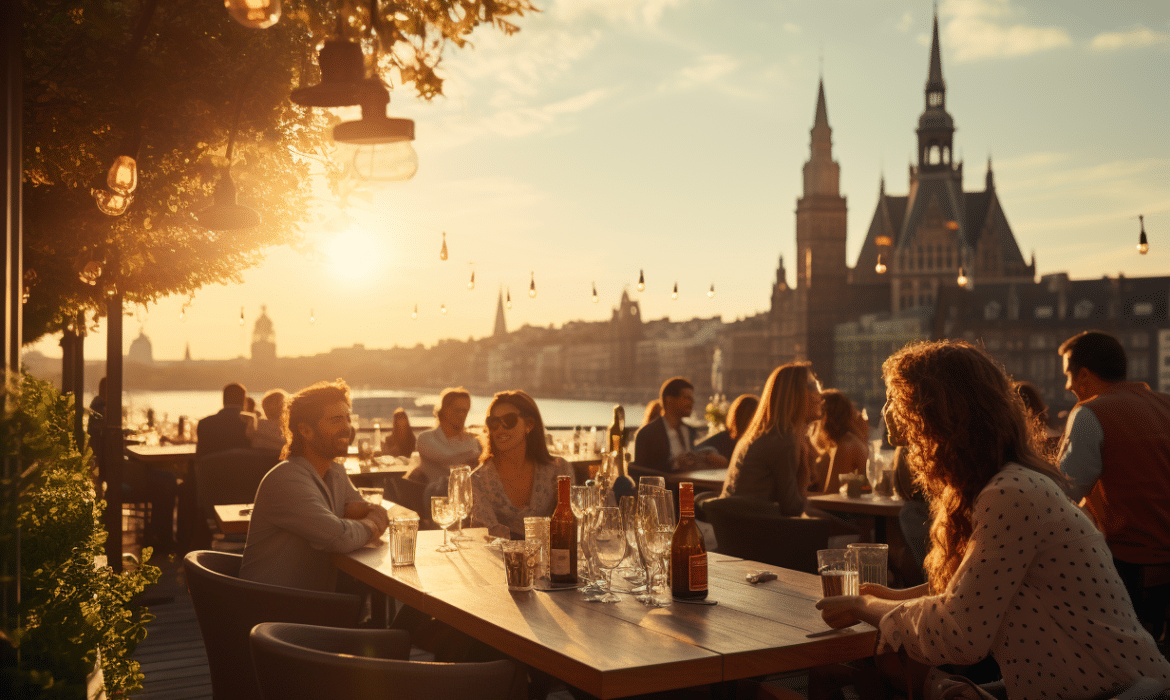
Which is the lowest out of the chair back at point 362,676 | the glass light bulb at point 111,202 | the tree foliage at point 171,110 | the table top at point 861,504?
the table top at point 861,504

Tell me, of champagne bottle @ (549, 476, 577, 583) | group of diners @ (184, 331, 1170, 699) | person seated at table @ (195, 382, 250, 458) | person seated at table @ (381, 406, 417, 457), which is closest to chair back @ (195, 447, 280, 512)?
person seated at table @ (195, 382, 250, 458)

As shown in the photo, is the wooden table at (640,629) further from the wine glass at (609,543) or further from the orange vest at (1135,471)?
the orange vest at (1135,471)

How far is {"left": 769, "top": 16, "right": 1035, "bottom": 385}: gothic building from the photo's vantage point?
7281cm

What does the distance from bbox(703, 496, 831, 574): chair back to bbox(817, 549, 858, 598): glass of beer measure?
1.97 metres

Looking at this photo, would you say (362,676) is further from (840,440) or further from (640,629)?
(840,440)

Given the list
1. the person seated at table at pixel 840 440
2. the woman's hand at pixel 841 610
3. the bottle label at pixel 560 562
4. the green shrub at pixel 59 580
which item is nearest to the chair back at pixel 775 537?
the person seated at table at pixel 840 440

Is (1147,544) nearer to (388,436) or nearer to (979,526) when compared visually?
(979,526)

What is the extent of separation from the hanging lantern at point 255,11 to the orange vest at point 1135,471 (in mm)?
3957

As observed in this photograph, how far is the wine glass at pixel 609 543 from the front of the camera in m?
2.69

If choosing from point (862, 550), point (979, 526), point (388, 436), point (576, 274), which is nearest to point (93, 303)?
point (388, 436)

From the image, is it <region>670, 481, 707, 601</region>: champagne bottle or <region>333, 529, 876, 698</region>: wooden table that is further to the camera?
<region>670, 481, 707, 601</region>: champagne bottle

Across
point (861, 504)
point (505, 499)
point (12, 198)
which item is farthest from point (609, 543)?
point (861, 504)

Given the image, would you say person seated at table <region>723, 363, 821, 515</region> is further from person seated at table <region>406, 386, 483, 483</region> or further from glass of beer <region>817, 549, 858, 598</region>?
glass of beer <region>817, 549, 858, 598</region>

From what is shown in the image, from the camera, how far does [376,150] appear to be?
2.70 metres
